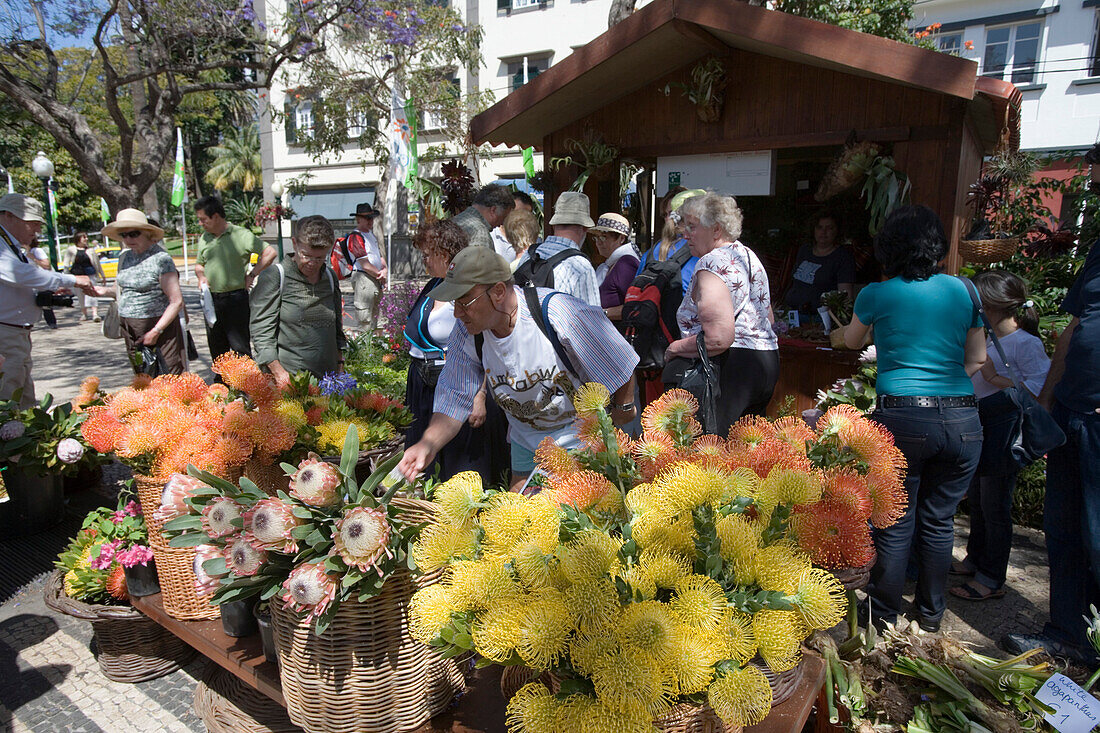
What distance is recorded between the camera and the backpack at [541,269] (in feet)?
11.2

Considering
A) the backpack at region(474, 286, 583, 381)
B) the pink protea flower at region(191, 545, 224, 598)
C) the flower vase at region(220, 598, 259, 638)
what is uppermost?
the backpack at region(474, 286, 583, 381)

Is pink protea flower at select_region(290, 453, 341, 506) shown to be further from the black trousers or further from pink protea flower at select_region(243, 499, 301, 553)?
the black trousers

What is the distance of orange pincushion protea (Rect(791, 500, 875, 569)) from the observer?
130 cm

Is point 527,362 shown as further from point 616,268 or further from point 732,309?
point 616,268

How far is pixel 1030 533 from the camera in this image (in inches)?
159

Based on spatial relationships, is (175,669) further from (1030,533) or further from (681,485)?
(1030,533)

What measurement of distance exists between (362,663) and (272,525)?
40 centimetres

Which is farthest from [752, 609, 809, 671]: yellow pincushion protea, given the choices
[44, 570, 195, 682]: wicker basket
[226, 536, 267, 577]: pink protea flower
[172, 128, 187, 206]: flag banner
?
[172, 128, 187, 206]: flag banner

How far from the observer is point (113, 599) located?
2.79 m

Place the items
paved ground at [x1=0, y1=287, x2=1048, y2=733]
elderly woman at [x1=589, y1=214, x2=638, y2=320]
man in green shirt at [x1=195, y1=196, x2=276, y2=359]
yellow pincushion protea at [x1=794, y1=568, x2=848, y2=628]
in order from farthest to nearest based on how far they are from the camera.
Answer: man in green shirt at [x1=195, y1=196, x2=276, y2=359]
elderly woman at [x1=589, y1=214, x2=638, y2=320]
paved ground at [x1=0, y1=287, x2=1048, y2=733]
yellow pincushion protea at [x1=794, y1=568, x2=848, y2=628]

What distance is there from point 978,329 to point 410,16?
13823 mm

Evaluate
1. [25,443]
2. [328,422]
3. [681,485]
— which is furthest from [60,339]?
[681,485]

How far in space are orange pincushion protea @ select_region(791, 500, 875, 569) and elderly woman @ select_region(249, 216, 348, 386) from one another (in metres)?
3.02

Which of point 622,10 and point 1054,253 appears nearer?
point 1054,253
